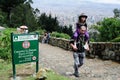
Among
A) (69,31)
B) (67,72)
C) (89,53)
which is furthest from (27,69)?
(69,31)

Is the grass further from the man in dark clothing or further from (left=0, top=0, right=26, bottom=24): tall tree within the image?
(left=0, top=0, right=26, bottom=24): tall tree

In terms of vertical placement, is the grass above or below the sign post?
below

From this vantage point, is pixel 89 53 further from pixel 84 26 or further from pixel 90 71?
pixel 84 26

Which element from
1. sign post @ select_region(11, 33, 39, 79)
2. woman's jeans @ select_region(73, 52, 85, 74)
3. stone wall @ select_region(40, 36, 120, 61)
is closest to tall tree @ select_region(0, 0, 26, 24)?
stone wall @ select_region(40, 36, 120, 61)

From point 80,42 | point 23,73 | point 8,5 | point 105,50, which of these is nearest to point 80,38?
point 80,42

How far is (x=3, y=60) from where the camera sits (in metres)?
11.1

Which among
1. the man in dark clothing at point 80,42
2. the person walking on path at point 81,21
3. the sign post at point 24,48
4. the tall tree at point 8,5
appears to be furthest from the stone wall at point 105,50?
the tall tree at point 8,5

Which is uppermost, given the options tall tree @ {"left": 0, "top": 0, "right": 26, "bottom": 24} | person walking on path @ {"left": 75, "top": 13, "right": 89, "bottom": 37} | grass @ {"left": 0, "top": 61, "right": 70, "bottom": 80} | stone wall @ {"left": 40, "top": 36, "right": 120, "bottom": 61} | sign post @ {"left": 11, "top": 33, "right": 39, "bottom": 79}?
tall tree @ {"left": 0, "top": 0, "right": 26, "bottom": 24}

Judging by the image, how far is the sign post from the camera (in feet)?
26.2

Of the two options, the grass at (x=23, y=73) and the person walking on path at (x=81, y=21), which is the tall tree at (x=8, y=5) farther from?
the person walking on path at (x=81, y=21)

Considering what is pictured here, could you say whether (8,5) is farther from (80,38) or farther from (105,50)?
(80,38)

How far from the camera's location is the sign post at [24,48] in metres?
7.98

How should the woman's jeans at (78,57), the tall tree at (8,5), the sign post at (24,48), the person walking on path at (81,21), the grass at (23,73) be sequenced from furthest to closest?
the tall tree at (8,5), the woman's jeans at (78,57), the person walking on path at (81,21), the grass at (23,73), the sign post at (24,48)

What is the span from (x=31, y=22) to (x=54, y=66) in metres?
52.5
